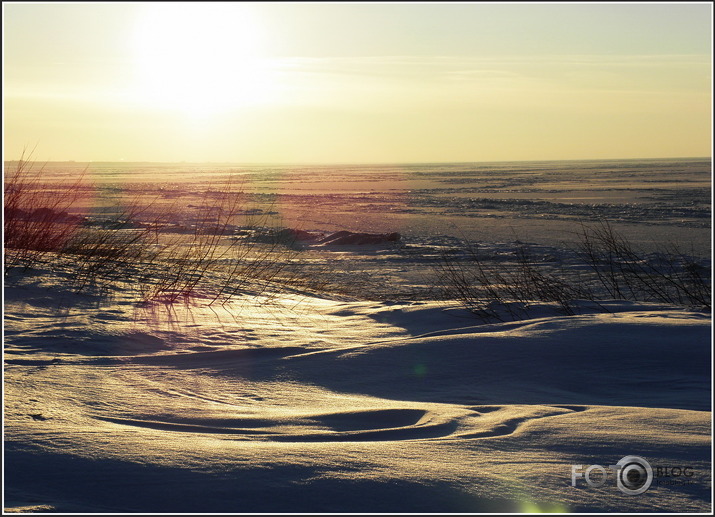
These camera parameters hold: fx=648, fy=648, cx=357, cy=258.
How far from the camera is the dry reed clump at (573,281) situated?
4.96m

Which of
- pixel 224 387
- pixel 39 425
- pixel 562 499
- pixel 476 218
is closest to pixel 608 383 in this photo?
pixel 562 499

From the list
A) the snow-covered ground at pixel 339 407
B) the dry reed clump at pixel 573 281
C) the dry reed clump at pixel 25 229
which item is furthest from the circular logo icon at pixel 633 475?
the dry reed clump at pixel 25 229

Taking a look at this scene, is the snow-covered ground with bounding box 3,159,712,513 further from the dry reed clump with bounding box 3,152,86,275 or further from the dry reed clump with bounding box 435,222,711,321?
the dry reed clump with bounding box 3,152,86,275

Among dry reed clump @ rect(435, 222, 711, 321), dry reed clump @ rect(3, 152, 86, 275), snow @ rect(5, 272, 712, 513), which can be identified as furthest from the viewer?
dry reed clump @ rect(3, 152, 86, 275)

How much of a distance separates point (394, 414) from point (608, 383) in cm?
115

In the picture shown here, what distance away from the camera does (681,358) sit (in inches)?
123

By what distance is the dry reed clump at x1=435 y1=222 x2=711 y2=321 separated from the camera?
16.3 feet

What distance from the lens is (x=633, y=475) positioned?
1.78 meters

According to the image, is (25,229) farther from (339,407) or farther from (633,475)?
(633,475)

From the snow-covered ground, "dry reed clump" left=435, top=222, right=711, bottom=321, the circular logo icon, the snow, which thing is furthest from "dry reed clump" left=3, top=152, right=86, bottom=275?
the circular logo icon

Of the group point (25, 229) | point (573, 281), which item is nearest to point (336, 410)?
point (25, 229)

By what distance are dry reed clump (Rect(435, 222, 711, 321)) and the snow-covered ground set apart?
427mm

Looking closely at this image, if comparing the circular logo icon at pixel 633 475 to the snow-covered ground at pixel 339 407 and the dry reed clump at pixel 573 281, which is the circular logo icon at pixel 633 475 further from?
the dry reed clump at pixel 573 281

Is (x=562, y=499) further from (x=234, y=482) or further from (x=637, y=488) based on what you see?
(x=234, y=482)
